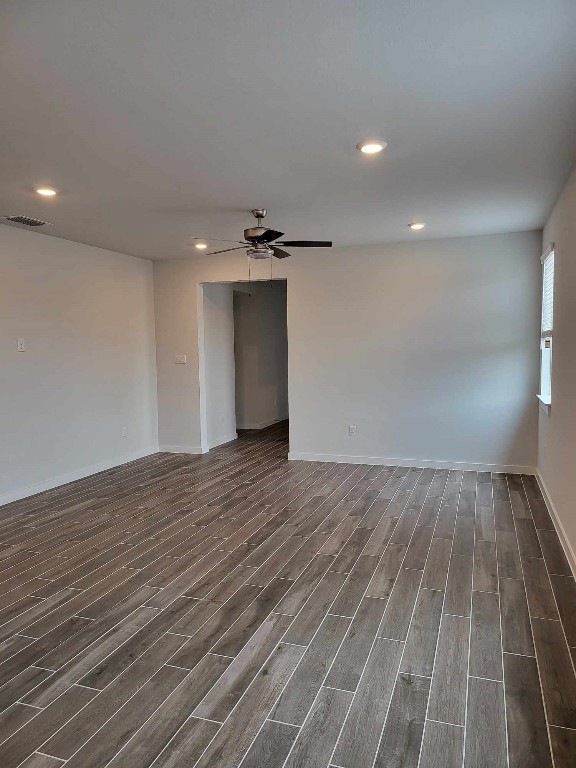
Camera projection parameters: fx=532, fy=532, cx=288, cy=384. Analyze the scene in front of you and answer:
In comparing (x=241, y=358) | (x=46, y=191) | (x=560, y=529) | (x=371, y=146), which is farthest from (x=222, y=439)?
(x=371, y=146)

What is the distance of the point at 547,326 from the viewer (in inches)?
191

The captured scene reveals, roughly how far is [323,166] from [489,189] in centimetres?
137

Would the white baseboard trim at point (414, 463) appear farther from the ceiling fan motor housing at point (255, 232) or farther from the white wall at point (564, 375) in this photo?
the ceiling fan motor housing at point (255, 232)

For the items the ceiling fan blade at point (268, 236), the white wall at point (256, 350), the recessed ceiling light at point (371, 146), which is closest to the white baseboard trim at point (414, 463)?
the white wall at point (256, 350)

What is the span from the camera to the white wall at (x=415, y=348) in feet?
18.2

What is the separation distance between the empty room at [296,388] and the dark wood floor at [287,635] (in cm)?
2

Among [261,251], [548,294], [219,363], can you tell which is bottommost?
[219,363]

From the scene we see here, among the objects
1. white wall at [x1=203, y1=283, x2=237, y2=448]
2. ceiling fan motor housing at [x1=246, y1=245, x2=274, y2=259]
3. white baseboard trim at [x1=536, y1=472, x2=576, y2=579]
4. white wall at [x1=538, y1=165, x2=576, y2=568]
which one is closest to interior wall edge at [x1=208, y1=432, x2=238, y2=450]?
white wall at [x1=203, y1=283, x2=237, y2=448]

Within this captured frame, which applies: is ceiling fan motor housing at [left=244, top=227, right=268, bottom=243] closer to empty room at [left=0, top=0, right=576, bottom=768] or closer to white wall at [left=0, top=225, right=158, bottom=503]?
empty room at [left=0, top=0, right=576, bottom=768]

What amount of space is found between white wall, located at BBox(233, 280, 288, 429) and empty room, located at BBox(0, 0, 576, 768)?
1.32m

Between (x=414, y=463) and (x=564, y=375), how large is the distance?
262 cm

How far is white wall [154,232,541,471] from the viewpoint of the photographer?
219 inches

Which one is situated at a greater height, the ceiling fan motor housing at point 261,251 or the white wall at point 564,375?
the ceiling fan motor housing at point 261,251

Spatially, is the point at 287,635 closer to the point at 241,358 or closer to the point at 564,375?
the point at 564,375
